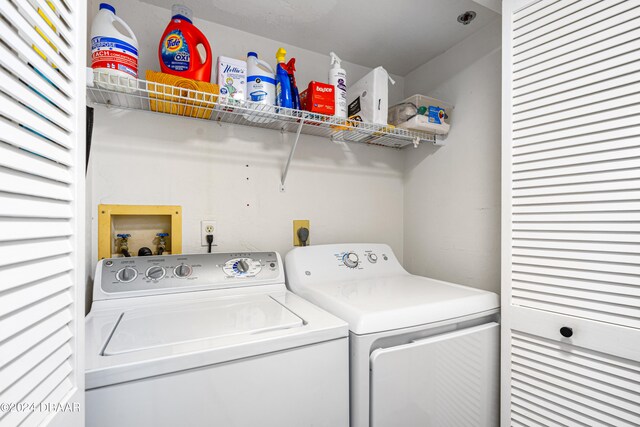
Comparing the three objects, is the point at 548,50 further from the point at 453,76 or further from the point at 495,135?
the point at 453,76

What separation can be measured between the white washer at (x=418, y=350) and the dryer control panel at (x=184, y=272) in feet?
0.63

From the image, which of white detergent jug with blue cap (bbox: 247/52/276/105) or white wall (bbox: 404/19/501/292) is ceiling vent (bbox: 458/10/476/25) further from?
white detergent jug with blue cap (bbox: 247/52/276/105)

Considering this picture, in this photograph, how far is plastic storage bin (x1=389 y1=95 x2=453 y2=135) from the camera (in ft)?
5.64

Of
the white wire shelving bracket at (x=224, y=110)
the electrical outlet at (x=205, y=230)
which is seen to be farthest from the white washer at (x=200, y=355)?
the white wire shelving bracket at (x=224, y=110)

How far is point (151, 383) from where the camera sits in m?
0.76

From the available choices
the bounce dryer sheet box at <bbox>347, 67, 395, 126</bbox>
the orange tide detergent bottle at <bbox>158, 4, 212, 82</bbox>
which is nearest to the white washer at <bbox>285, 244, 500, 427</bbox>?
the bounce dryer sheet box at <bbox>347, 67, 395, 126</bbox>

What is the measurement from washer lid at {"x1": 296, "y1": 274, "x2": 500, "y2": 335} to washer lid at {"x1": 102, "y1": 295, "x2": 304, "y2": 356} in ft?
0.60

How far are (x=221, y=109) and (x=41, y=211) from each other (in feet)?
3.50

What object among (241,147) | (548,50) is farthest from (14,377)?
(548,50)

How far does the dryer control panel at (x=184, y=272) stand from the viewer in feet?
4.00

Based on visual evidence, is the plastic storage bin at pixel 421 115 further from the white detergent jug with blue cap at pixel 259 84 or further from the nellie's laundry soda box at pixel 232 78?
the nellie's laundry soda box at pixel 232 78

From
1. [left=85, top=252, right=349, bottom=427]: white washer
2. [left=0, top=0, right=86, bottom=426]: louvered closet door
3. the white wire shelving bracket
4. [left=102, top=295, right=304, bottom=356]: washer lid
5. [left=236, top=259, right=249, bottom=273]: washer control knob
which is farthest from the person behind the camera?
[left=236, top=259, right=249, bottom=273]: washer control knob

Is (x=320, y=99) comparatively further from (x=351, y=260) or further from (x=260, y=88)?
(x=351, y=260)

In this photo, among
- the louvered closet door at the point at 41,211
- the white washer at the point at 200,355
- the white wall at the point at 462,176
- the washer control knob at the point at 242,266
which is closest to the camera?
the louvered closet door at the point at 41,211
